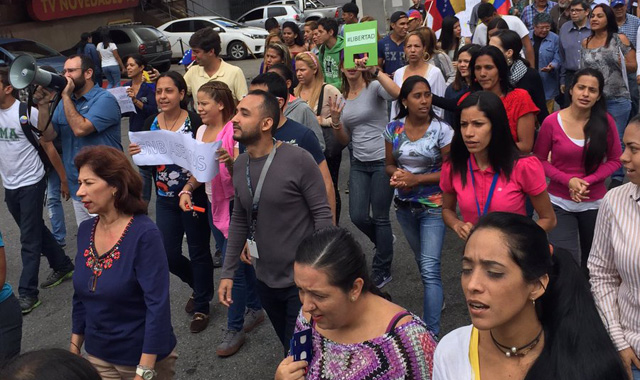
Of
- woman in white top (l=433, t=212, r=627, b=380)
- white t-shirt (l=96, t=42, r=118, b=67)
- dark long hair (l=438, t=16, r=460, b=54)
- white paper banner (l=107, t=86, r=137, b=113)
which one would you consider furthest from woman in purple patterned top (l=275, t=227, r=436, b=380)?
white t-shirt (l=96, t=42, r=118, b=67)

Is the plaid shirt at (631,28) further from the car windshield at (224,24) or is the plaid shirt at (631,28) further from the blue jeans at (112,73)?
the car windshield at (224,24)

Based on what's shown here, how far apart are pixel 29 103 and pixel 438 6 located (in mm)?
5607

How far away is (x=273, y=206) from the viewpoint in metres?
3.49

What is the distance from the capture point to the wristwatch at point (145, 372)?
9.59 ft

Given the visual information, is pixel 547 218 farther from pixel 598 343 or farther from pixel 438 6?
pixel 438 6

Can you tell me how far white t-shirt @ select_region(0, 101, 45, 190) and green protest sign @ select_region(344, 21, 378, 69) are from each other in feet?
9.06

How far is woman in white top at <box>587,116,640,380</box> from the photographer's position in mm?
2652

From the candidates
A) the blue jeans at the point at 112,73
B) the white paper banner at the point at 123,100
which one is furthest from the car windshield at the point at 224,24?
the white paper banner at the point at 123,100

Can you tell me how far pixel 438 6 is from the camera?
8.94m

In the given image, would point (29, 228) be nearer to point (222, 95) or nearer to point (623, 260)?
point (222, 95)

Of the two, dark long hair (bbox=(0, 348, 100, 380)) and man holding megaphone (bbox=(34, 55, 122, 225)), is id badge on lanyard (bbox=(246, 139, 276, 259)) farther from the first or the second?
man holding megaphone (bbox=(34, 55, 122, 225))

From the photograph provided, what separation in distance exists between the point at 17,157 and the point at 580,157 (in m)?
4.42

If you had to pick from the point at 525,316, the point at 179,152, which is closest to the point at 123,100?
the point at 179,152

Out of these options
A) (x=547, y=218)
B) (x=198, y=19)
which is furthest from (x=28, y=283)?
(x=198, y=19)
